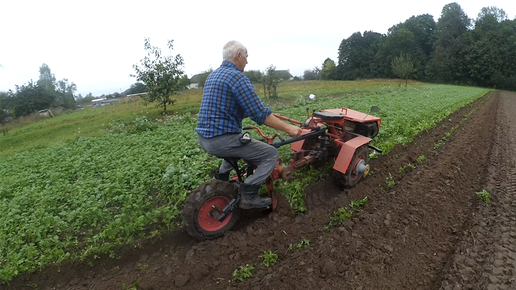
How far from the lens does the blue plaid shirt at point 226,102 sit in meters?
3.21

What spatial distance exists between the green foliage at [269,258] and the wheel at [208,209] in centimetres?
63

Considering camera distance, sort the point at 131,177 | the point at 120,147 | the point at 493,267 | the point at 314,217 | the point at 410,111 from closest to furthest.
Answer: the point at 493,267, the point at 314,217, the point at 131,177, the point at 120,147, the point at 410,111

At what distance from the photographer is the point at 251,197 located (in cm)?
369

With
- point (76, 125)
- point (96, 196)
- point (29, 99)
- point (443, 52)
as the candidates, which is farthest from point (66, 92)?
point (443, 52)

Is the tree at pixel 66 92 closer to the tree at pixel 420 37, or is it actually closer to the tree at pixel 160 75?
the tree at pixel 160 75

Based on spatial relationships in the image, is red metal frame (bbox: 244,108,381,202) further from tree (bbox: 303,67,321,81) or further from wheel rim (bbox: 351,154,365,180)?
tree (bbox: 303,67,321,81)

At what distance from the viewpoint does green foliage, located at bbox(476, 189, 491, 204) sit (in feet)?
14.5

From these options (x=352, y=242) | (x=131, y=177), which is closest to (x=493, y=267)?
(x=352, y=242)

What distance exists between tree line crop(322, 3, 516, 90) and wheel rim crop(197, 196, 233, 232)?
43000 mm

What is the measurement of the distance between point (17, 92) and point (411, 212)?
4521cm

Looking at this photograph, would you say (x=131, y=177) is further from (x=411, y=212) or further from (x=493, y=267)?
(x=493, y=267)

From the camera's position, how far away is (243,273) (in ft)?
10.0

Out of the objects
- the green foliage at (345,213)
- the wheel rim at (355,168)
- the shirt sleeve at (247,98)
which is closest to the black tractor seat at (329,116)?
the wheel rim at (355,168)

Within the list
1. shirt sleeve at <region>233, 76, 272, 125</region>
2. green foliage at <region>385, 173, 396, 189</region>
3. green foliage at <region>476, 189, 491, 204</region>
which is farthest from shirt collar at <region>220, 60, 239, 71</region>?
green foliage at <region>476, 189, 491, 204</region>
